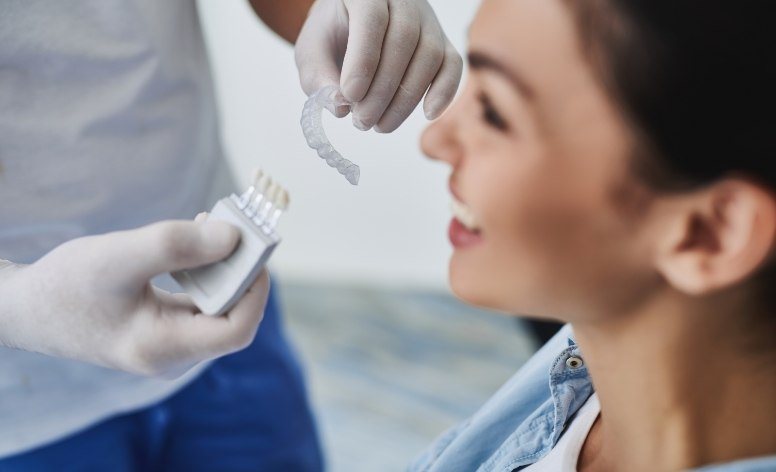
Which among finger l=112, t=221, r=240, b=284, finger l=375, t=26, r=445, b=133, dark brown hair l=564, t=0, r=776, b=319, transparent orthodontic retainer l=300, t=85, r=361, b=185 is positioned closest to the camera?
dark brown hair l=564, t=0, r=776, b=319

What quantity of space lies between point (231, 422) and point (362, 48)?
1.92 feet

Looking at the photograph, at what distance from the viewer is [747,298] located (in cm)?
78

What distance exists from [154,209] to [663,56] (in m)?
0.74

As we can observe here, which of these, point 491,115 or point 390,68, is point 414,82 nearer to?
point 390,68

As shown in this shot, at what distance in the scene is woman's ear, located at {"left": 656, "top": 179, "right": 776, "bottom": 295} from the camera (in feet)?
2.38

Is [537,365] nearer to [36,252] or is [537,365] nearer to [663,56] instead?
[663,56]

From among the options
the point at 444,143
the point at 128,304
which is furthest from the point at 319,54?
the point at 128,304

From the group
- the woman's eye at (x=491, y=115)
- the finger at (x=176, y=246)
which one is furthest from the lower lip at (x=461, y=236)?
the finger at (x=176, y=246)

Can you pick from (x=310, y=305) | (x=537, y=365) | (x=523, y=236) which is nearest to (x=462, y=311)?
(x=310, y=305)

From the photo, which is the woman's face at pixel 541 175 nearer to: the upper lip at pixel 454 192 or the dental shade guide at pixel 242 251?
the upper lip at pixel 454 192

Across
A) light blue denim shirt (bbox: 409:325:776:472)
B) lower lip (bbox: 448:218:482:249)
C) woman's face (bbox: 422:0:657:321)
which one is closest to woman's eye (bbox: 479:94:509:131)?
woman's face (bbox: 422:0:657:321)

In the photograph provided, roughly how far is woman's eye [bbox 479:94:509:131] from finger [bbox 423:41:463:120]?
0.23 m

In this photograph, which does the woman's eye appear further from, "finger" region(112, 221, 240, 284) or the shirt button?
the shirt button

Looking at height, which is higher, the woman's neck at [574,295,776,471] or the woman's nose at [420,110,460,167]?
the woman's nose at [420,110,460,167]
